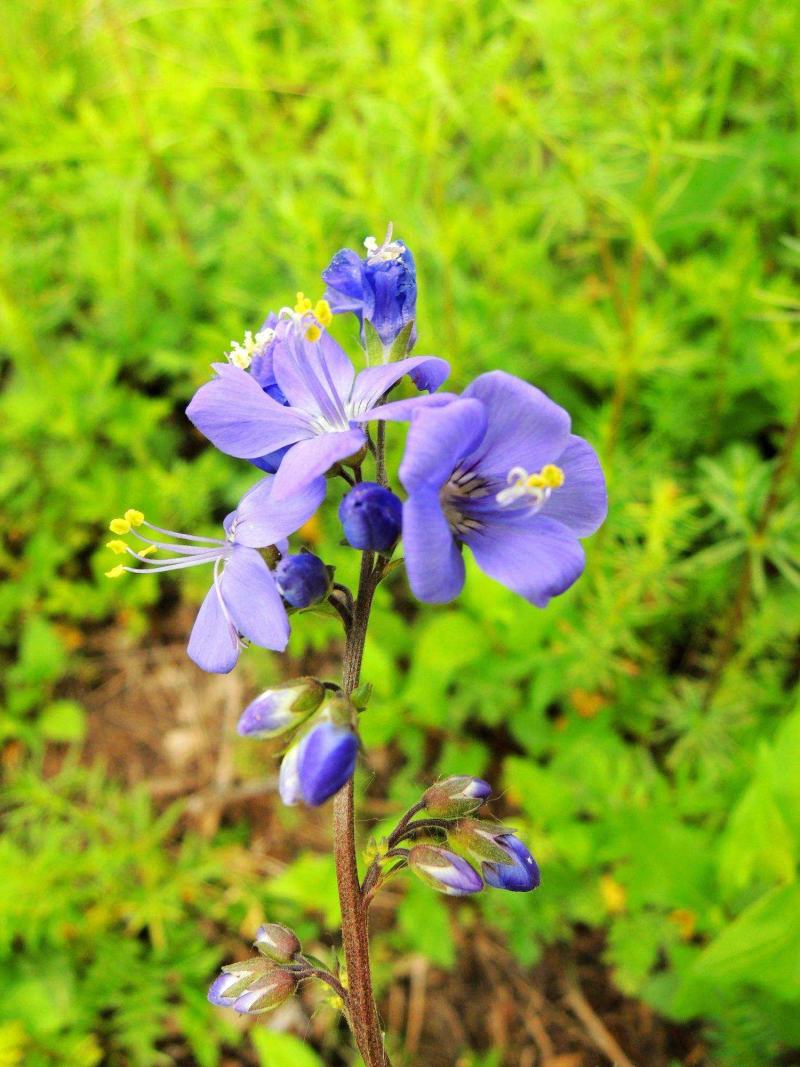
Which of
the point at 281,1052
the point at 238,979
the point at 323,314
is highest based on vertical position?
the point at 323,314

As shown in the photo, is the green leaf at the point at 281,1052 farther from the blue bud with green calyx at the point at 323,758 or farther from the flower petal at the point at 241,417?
the flower petal at the point at 241,417

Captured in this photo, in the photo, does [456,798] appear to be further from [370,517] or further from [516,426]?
[516,426]

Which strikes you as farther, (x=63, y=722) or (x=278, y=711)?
(x=63, y=722)

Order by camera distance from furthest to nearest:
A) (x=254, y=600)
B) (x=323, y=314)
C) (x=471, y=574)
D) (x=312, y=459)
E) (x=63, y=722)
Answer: (x=63, y=722)
(x=471, y=574)
(x=323, y=314)
(x=254, y=600)
(x=312, y=459)

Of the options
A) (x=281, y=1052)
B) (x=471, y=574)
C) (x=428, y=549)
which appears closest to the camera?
→ (x=428, y=549)

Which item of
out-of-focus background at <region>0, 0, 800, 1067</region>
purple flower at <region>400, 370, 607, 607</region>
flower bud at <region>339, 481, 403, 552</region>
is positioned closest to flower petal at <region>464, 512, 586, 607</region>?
purple flower at <region>400, 370, 607, 607</region>

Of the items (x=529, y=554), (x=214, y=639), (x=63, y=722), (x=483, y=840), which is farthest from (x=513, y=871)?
(x=63, y=722)

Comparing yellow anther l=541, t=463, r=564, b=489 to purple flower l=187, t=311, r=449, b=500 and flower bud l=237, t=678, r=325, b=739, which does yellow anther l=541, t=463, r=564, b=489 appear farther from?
flower bud l=237, t=678, r=325, b=739
